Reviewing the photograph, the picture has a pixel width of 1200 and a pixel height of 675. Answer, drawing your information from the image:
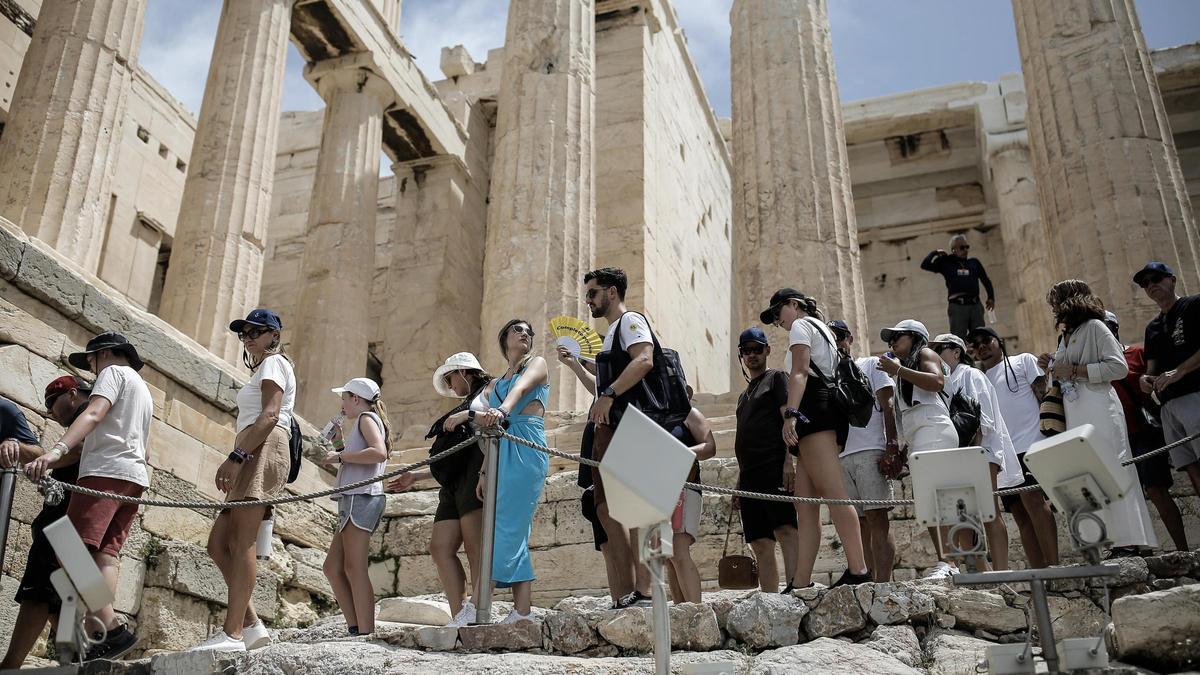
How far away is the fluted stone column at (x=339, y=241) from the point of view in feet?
53.0

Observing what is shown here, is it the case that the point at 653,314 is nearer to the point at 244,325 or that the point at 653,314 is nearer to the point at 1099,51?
the point at 1099,51

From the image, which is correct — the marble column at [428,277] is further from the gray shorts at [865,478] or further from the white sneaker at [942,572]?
the white sneaker at [942,572]

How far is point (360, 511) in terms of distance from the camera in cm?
620

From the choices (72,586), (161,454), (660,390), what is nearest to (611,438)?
(660,390)

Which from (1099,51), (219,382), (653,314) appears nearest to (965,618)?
(219,382)

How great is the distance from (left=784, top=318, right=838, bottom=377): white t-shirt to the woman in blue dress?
1.47 metres

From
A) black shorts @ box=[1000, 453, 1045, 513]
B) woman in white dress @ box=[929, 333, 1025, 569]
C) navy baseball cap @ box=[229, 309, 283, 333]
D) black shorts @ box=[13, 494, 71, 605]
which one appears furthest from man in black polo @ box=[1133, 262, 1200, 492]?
black shorts @ box=[13, 494, 71, 605]

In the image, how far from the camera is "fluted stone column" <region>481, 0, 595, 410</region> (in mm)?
13422

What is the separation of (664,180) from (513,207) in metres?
5.81

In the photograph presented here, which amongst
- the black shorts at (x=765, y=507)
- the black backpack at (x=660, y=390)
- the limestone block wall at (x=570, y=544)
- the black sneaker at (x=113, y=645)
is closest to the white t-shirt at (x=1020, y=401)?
the limestone block wall at (x=570, y=544)

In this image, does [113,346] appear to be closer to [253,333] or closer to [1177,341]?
[253,333]

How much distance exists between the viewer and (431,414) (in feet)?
60.1

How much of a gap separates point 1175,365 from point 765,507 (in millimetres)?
2829

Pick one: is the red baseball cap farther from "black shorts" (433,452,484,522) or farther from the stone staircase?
the stone staircase
